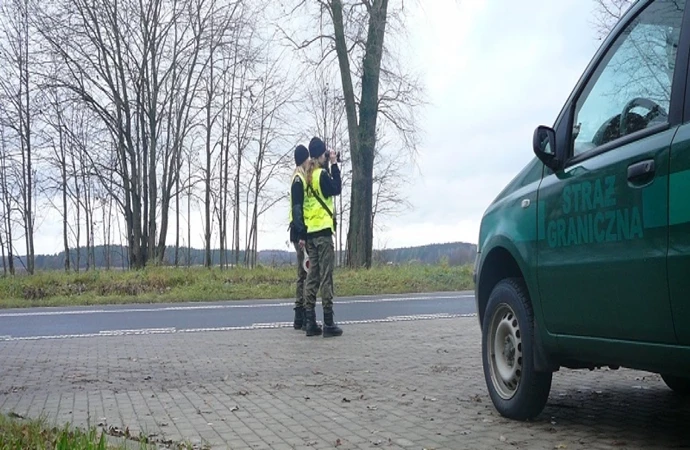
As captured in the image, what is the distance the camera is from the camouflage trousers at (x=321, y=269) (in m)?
9.59

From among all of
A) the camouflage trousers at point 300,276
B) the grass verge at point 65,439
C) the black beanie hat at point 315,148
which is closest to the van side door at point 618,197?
the grass verge at point 65,439

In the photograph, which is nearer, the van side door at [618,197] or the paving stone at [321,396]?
the van side door at [618,197]

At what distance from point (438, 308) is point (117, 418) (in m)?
8.50

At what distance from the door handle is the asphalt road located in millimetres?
7437

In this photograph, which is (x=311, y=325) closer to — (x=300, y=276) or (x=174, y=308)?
(x=300, y=276)

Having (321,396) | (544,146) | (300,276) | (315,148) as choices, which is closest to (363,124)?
(300,276)

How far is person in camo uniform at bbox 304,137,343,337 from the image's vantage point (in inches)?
377

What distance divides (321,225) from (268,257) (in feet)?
55.5

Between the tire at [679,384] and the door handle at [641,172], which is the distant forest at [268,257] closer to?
the tire at [679,384]

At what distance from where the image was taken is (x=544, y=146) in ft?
16.4

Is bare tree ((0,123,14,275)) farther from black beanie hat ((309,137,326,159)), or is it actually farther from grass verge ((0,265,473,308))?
black beanie hat ((309,137,326,159))

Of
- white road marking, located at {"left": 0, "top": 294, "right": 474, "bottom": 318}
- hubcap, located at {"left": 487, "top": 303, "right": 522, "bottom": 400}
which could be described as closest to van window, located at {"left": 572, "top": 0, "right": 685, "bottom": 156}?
hubcap, located at {"left": 487, "top": 303, "right": 522, "bottom": 400}

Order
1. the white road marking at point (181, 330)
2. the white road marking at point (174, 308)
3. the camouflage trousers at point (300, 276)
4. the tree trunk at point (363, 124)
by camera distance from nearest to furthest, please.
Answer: the camouflage trousers at point (300, 276) → the white road marking at point (181, 330) → the white road marking at point (174, 308) → the tree trunk at point (363, 124)

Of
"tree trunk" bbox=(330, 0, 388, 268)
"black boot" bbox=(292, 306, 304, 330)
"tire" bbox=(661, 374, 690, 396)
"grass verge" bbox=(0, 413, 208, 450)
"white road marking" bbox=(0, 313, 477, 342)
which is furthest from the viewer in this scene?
"tree trunk" bbox=(330, 0, 388, 268)
